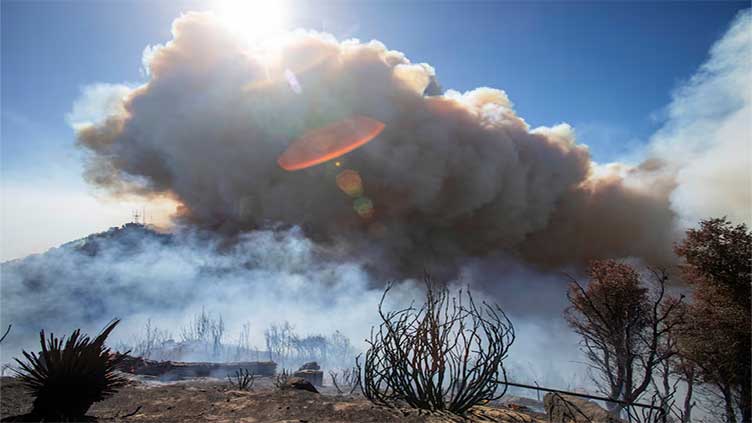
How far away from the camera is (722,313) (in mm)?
13023

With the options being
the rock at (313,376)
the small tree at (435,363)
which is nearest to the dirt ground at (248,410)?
the small tree at (435,363)

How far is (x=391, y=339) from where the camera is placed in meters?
6.44

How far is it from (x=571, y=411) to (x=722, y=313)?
1059 centimetres

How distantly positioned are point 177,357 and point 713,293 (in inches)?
1667

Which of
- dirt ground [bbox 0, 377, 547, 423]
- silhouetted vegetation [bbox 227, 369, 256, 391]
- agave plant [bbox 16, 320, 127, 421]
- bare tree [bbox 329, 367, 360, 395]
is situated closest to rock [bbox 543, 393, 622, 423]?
dirt ground [bbox 0, 377, 547, 423]

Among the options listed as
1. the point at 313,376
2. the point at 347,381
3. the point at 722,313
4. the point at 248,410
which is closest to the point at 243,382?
the point at 248,410

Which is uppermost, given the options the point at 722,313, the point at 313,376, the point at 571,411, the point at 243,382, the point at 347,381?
the point at 722,313

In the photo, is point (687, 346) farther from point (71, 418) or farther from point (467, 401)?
point (71, 418)

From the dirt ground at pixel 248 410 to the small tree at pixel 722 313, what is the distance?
1101cm

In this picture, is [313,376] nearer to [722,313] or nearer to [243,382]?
[243,382]

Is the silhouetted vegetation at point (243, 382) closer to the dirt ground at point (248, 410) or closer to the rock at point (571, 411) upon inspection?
the dirt ground at point (248, 410)

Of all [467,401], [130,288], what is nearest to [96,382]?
[467,401]

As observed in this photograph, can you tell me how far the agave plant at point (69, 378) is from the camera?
200 inches

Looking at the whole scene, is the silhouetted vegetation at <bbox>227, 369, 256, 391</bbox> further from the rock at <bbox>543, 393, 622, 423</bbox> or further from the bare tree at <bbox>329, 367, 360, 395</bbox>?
the rock at <bbox>543, 393, 622, 423</bbox>
